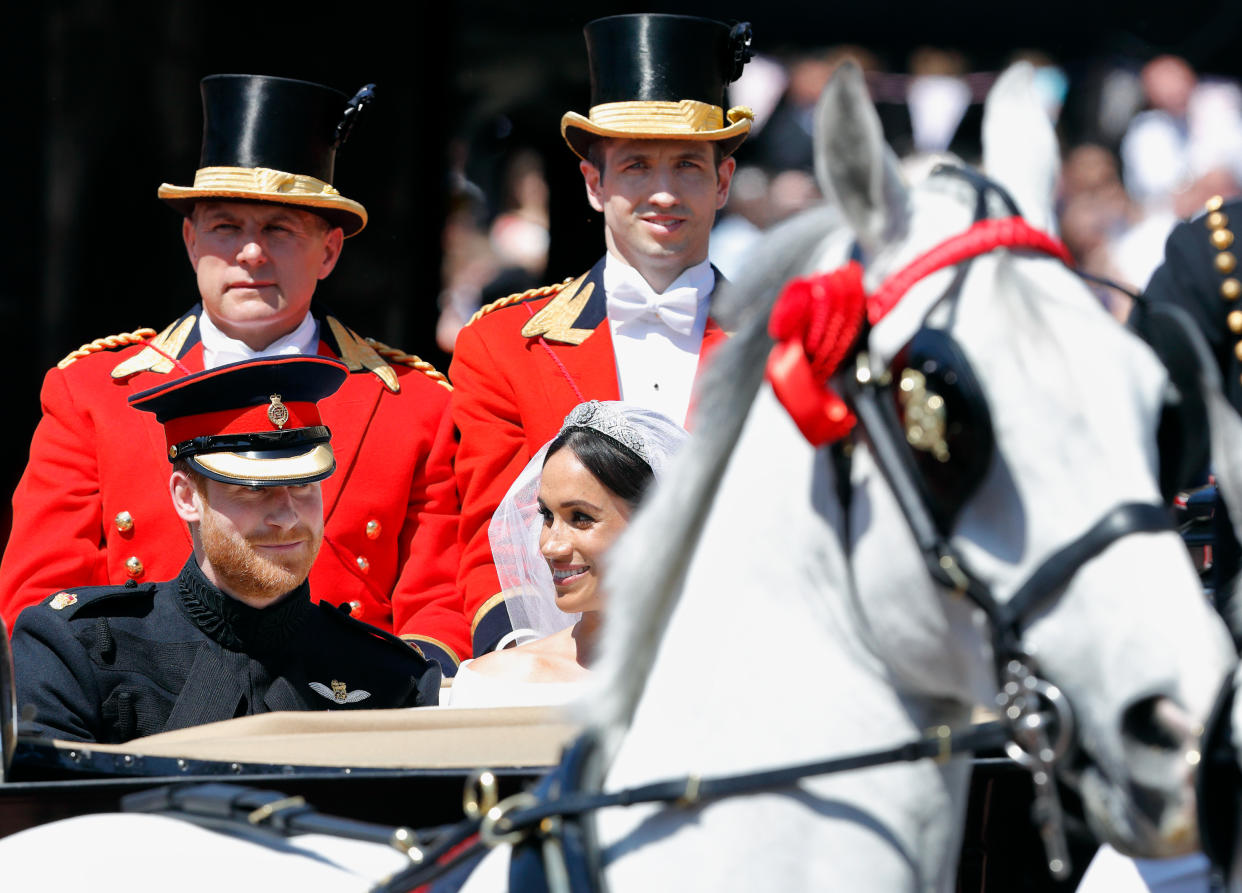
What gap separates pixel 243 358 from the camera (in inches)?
117

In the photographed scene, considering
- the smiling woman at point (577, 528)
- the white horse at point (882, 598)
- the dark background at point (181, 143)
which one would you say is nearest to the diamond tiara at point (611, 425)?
→ the smiling woman at point (577, 528)

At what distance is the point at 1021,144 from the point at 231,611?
1524 millimetres

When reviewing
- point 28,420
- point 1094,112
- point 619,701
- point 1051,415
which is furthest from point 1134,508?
point 1094,112

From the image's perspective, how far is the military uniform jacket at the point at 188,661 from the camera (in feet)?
7.66

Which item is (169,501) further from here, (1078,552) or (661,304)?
(1078,552)

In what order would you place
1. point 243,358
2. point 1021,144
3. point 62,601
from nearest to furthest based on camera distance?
point 1021,144 < point 62,601 < point 243,358

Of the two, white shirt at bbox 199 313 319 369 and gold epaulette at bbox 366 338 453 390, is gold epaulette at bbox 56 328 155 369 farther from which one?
gold epaulette at bbox 366 338 453 390

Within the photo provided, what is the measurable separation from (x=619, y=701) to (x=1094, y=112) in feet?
15.0

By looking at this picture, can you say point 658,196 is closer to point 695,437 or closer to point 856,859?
point 695,437

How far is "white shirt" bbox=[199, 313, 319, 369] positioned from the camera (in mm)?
3090

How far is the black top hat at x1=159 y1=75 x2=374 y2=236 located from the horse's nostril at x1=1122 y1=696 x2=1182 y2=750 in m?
2.23

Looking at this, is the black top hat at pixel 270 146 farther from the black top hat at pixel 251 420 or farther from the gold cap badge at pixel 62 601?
the gold cap badge at pixel 62 601

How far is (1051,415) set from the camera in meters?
1.21

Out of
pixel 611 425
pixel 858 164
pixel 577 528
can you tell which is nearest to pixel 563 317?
pixel 611 425
